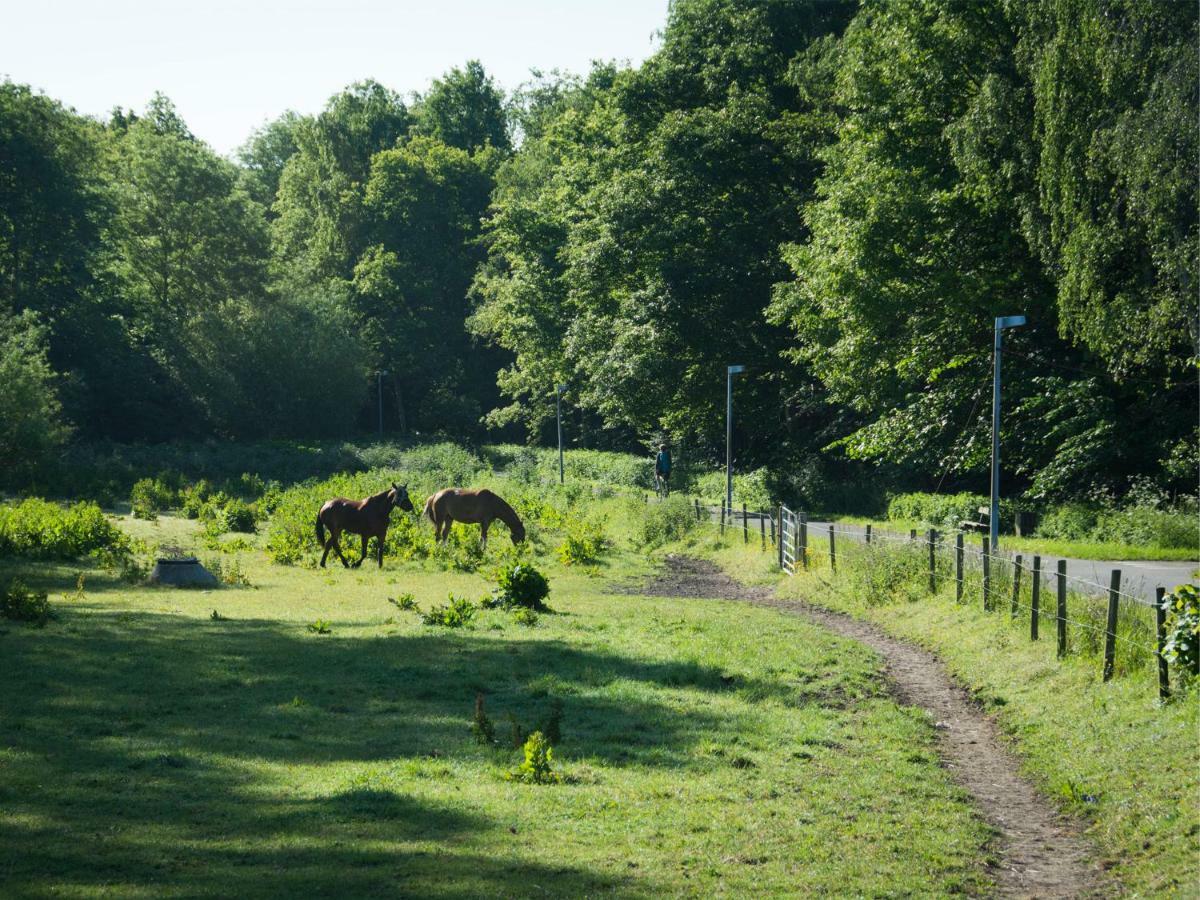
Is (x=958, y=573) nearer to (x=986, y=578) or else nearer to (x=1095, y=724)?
(x=986, y=578)

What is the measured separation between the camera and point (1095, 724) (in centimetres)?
1271

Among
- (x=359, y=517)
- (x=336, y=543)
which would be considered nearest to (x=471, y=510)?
(x=359, y=517)

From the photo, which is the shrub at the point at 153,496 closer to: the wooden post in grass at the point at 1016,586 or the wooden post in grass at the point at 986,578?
the wooden post in grass at the point at 986,578

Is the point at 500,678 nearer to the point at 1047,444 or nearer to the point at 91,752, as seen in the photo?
the point at 91,752

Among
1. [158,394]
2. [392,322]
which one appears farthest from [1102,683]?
[392,322]

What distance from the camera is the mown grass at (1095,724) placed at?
32.0ft

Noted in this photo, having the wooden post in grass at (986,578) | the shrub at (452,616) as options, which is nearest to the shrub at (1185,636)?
the wooden post in grass at (986,578)

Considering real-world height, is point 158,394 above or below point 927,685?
above

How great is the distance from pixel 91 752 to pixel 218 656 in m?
5.34

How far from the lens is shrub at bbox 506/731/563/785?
1088 centimetres

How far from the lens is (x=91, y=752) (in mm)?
11273

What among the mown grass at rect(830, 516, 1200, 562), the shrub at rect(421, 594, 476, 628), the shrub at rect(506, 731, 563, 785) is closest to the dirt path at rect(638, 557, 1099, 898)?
the shrub at rect(506, 731, 563, 785)

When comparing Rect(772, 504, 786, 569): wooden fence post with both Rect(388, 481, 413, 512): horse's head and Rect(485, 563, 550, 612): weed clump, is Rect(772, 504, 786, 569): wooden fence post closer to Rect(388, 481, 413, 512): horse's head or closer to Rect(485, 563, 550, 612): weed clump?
Rect(485, 563, 550, 612): weed clump

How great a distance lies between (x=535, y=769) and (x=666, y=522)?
1106 inches
